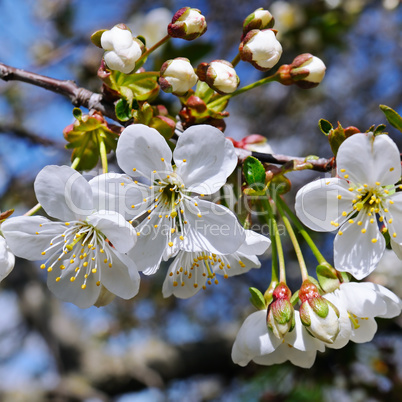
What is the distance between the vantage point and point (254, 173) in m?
1.00

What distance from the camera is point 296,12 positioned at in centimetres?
316

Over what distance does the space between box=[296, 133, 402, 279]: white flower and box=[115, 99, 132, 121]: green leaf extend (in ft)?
1.41

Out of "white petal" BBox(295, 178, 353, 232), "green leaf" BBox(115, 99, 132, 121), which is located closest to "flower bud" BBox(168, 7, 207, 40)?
→ "green leaf" BBox(115, 99, 132, 121)

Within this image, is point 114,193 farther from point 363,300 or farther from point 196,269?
point 363,300

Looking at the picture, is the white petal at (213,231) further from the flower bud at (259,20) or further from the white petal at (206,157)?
the flower bud at (259,20)

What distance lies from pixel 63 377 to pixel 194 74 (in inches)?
84.1

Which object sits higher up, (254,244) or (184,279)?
(254,244)

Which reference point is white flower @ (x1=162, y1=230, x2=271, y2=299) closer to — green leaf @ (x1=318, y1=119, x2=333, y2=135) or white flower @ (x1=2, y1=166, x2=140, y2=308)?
white flower @ (x1=2, y1=166, x2=140, y2=308)

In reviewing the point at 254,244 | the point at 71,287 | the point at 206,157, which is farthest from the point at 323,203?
the point at 71,287

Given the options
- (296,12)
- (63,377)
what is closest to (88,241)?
(63,377)

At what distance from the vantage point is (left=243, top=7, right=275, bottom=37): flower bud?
3.76 ft

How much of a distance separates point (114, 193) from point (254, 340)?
452 millimetres

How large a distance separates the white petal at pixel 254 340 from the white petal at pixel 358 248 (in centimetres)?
21

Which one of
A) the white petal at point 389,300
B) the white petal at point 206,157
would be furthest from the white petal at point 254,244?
the white petal at point 389,300
